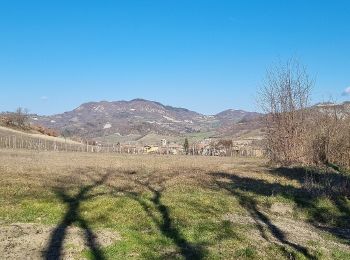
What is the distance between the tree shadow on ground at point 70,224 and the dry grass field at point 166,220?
0.02m

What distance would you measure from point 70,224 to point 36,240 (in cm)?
163

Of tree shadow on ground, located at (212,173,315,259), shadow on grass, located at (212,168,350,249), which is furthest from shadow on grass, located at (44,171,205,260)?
shadow on grass, located at (212,168,350,249)

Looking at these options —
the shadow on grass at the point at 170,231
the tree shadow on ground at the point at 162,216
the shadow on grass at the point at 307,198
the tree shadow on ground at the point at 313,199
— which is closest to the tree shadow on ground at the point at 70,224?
the tree shadow on ground at the point at 162,216

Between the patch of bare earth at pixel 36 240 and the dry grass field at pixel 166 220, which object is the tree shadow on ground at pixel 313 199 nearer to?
the dry grass field at pixel 166 220

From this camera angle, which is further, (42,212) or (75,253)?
(42,212)

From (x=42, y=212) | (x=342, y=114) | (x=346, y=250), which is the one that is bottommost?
(x=346, y=250)

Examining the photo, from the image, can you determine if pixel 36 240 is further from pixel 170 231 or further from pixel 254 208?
pixel 254 208

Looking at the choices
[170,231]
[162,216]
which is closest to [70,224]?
[170,231]

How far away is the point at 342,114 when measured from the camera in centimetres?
3781

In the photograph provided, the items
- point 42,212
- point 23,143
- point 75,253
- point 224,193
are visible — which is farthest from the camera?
point 23,143

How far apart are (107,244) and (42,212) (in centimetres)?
364

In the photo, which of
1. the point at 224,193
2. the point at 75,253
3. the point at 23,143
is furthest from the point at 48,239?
the point at 23,143

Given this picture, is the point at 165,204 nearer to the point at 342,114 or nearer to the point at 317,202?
the point at 317,202

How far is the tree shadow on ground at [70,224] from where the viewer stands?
32.0 ft
